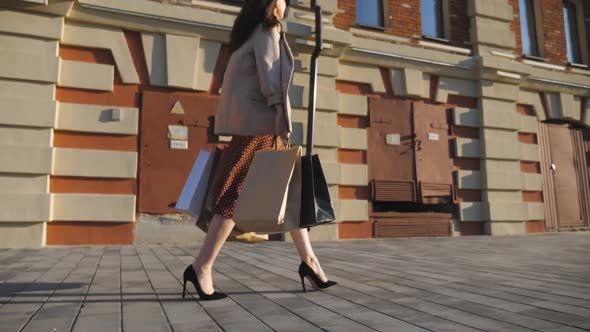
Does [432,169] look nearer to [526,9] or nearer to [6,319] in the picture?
[526,9]

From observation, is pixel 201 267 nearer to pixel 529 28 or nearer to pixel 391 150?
pixel 391 150

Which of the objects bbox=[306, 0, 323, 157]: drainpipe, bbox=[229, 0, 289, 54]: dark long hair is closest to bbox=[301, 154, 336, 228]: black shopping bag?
bbox=[229, 0, 289, 54]: dark long hair

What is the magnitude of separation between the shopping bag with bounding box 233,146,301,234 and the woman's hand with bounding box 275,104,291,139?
0.51 ft

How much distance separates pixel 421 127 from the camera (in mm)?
7645

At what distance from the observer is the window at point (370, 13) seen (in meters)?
7.88

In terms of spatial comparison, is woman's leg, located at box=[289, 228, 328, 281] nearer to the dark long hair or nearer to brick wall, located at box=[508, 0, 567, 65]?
the dark long hair

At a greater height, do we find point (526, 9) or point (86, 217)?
point (526, 9)

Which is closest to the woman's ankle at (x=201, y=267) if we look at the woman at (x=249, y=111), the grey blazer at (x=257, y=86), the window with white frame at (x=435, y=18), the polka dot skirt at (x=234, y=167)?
the woman at (x=249, y=111)

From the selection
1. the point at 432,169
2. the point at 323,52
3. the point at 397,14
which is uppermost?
the point at 397,14

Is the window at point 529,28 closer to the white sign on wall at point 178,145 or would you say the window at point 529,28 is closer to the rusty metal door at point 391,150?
the rusty metal door at point 391,150

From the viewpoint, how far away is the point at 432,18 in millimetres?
8469

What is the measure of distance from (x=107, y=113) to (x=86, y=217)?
1432 mm

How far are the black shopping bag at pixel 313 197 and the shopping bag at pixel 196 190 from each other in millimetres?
606

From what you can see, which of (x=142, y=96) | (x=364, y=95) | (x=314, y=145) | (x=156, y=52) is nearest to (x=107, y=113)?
(x=142, y=96)
